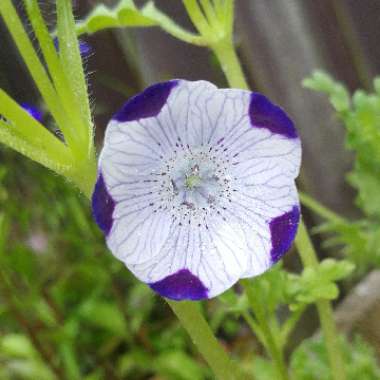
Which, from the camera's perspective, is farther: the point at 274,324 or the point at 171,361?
the point at 171,361

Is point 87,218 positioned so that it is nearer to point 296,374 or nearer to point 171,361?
point 171,361

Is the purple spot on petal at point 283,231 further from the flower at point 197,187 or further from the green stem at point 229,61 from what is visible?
the green stem at point 229,61

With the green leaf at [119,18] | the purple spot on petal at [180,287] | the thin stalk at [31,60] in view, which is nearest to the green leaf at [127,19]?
the green leaf at [119,18]

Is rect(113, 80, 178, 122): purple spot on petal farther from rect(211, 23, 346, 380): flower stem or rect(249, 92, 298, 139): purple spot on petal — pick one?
rect(211, 23, 346, 380): flower stem

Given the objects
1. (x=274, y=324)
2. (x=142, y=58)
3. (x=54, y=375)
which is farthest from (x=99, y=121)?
(x=274, y=324)

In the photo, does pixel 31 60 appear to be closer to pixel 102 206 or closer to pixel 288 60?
pixel 102 206

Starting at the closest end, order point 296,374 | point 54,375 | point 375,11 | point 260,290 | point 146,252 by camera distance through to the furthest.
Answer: point 146,252 → point 260,290 → point 296,374 → point 54,375 → point 375,11
